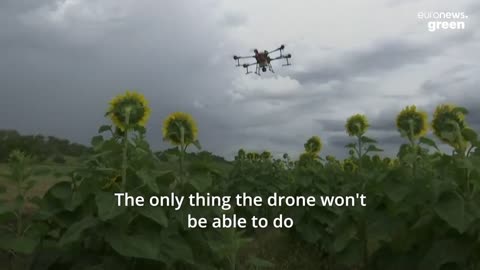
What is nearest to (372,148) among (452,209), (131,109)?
(452,209)

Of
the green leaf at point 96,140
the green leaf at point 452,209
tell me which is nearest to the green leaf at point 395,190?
the green leaf at point 452,209

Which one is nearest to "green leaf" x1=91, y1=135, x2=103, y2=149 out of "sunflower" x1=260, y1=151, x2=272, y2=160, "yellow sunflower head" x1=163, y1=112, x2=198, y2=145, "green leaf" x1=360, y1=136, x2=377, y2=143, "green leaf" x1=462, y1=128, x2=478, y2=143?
"yellow sunflower head" x1=163, y1=112, x2=198, y2=145

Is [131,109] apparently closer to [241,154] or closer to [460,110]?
[460,110]

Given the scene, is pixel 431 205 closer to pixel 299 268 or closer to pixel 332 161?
pixel 299 268

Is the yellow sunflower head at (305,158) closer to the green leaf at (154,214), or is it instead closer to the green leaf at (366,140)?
the green leaf at (366,140)

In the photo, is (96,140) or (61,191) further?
(96,140)

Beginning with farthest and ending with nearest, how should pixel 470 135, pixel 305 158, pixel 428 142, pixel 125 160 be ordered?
1. pixel 305 158
2. pixel 428 142
3. pixel 470 135
4. pixel 125 160

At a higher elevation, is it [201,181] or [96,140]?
[96,140]
